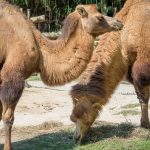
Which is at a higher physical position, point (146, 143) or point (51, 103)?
point (146, 143)

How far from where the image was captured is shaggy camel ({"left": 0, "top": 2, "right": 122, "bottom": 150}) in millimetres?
5977

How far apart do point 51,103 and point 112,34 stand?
3.00 metres

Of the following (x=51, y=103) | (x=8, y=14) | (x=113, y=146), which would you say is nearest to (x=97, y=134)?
(x=113, y=146)

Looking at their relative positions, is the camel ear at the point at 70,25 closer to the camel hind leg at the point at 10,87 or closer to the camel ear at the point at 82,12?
the camel ear at the point at 82,12

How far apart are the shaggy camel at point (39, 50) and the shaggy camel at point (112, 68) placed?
387 mm

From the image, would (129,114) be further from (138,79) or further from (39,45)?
(39,45)

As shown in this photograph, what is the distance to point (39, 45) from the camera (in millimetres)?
6297

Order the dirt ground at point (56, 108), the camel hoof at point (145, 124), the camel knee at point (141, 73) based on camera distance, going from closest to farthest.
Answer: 1. the camel knee at point (141, 73)
2. the camel hoof at point (145, 124)
3. the dirt ground at point (56, 108)

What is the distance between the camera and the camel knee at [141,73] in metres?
6.63

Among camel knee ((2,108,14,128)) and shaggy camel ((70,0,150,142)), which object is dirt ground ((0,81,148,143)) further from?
camel knee ((2,108,14,128))

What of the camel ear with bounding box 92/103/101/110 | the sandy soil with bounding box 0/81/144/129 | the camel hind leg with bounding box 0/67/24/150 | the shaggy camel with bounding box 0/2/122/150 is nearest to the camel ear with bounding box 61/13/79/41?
the shaggy camel with bounding box 0/2/122/150

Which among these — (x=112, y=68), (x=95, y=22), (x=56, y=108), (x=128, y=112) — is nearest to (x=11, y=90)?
(x=95, y=22)

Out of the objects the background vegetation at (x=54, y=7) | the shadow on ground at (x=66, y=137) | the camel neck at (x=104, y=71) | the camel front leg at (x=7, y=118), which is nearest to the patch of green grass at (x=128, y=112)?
the shadow on ground at (x=66, y=137)

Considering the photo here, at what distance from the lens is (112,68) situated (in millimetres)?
6852
